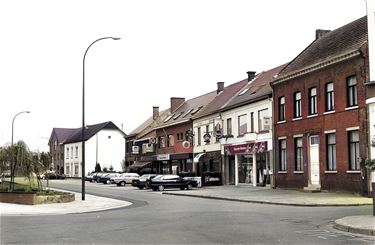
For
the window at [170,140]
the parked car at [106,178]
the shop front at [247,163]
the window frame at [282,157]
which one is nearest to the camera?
the window frame at [282,157]

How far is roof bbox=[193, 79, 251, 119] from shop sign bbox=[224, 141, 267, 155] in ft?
15.4

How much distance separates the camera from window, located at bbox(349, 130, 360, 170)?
29.3 metres

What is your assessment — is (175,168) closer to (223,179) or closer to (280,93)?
(223,179)

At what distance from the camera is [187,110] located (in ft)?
209

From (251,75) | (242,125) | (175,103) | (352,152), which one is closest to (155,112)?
(175,103)

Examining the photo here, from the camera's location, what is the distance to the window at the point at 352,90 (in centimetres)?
2947

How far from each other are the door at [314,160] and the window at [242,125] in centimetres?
1022

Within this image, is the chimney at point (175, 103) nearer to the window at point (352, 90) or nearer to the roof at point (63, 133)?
the window at point (352, 90)

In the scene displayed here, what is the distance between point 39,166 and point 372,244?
22.8 metres

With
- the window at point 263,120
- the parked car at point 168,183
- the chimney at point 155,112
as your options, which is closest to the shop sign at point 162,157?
the chimney at point 155,112

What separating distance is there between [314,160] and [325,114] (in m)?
3.12

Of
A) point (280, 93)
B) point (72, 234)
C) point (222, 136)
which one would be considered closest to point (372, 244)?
point (72, 234)

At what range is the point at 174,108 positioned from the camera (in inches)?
2817

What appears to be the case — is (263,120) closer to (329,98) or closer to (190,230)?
(329,98)
